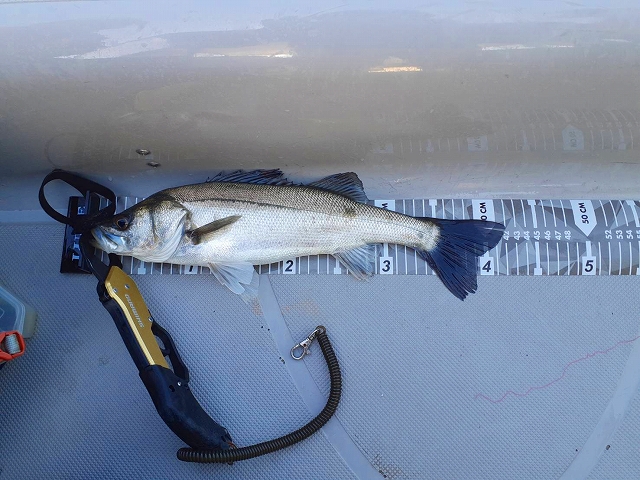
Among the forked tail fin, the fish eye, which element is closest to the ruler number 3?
the forked tail fin

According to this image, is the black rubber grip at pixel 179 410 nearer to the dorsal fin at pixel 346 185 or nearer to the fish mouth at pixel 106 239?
the fish mouth at pixel 106 239

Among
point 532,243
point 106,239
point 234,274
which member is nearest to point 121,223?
point 106,239

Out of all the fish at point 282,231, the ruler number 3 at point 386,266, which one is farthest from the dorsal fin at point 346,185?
the ruler number 3 at point 386,266

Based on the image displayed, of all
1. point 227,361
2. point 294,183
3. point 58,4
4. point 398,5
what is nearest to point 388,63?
point 398,5

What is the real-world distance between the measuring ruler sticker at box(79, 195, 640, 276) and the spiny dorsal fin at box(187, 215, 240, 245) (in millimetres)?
213

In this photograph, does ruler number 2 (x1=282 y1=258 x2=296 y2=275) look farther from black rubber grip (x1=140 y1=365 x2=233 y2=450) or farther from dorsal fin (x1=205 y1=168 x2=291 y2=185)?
black rubber grip (x1=140 y1=365 x2=233 y2=450)

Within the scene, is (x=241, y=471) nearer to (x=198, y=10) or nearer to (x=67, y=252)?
A: (x=67, y=252)

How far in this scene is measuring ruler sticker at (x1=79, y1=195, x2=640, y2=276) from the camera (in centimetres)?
201

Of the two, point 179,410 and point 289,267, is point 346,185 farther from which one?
Answer: point 179,410

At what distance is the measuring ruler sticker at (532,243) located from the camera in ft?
6.59

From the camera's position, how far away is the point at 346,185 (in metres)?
2.00

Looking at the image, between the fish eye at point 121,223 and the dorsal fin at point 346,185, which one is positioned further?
the dorsal fin at point 346,185

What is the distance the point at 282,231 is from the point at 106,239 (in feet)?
2.32

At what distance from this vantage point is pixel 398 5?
64.1 inches
